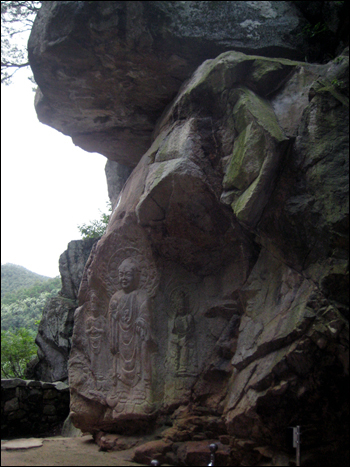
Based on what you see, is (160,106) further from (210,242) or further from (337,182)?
(337,182)

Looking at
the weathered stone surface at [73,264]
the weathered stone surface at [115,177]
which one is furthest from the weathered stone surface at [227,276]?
the weathered stone surface at [73,264]

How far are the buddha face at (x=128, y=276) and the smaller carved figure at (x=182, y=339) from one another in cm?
65

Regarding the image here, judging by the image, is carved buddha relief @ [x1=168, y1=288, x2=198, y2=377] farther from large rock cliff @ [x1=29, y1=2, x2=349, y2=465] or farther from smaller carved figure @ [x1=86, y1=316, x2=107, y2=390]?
smaller carved figure @ [x1=86, y1=316, x2=107, y2=390]

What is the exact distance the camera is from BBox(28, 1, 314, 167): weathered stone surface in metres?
6.31

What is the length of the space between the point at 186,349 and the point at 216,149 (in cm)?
279

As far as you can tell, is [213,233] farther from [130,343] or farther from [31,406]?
[31,406]

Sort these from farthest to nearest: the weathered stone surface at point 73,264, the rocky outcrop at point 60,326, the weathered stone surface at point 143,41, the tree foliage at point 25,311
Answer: the tree foliage at point 25,311, the weathered stone surface at point 73,264, the rocky outcrop at point 60,326, the weathered stone surface at point 143,41

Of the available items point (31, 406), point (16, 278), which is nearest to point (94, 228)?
point (31, 406)

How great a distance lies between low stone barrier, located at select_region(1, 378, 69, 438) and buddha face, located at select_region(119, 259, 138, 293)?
12.5ft

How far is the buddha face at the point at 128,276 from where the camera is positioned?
668 cm

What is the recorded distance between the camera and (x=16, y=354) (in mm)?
11586

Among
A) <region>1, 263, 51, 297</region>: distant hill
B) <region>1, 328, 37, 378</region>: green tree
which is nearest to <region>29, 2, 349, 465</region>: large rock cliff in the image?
<region>1, 328, 37, 378</region>: green tree

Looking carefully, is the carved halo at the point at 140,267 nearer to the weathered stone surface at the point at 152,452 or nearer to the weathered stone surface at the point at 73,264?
the weathered stone surface at the point at 152,452

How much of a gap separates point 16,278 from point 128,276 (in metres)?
16.7
